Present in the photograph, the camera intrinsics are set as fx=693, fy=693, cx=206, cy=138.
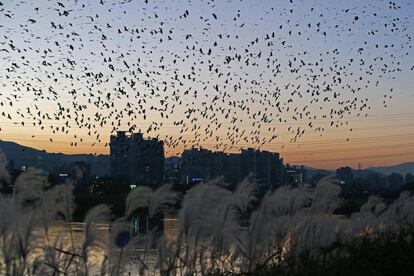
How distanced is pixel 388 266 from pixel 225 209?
1479 millimetres

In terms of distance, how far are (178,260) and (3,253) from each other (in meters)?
1.61

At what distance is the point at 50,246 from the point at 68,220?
446 mm

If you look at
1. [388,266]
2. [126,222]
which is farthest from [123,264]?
[388,266]

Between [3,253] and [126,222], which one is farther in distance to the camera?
[126,222]

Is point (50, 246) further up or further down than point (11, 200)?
further down

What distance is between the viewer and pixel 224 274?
5621 mm

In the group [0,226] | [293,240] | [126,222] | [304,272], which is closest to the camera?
[0,226]

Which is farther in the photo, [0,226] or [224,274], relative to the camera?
[224,274]

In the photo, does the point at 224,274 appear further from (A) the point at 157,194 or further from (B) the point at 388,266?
(B) the point at 388,266

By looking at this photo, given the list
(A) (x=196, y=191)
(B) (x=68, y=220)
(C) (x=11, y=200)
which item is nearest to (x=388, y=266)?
(A) (x=196, y=191)

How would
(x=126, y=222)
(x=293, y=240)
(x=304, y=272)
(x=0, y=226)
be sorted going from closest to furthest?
(x=0, y=226)
(x=304, y=272)
(x=126, y=222)
(x=293, y=240)

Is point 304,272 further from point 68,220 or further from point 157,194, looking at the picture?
point 68,220

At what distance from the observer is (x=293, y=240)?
7441 millimetres

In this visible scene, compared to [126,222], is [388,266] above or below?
below
